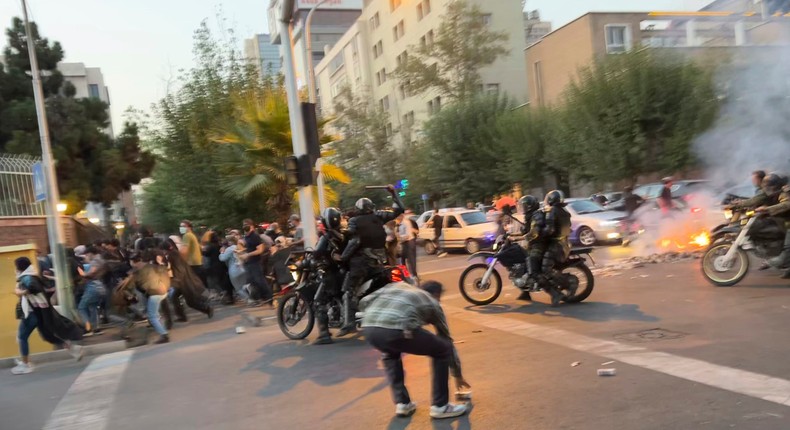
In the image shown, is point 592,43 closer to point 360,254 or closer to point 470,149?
point 470,149

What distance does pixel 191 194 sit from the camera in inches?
851

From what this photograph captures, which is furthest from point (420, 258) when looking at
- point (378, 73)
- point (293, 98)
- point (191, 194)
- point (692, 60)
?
point (378, 73)

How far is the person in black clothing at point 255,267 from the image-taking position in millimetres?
12312

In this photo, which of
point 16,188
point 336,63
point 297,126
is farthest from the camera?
point 336,63

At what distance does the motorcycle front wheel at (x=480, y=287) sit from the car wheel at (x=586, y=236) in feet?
26.6

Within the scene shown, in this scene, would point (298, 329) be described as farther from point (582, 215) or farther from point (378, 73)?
point (378, 73)

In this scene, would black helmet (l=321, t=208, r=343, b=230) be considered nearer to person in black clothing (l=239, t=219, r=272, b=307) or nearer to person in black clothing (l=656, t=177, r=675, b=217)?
person in black clothing (l=239, t=219, r=272, b=307)

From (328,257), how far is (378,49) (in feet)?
174

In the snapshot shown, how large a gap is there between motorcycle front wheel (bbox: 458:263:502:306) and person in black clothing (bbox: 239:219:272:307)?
452 centimetres

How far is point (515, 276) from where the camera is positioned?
30.6 ft

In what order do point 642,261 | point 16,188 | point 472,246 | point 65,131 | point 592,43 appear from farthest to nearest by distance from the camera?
1. point 592,43
2. point 65,131
3. point 472,246
4. point 16,188
5. point 642,261

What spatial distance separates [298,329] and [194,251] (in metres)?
5.48

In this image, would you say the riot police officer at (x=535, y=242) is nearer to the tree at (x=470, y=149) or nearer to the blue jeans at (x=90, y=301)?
the blue jeans at (x=90, y=301)

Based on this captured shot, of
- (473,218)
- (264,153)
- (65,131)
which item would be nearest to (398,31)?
(65,131)
